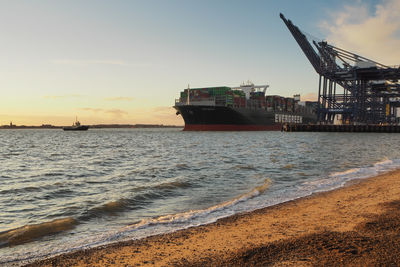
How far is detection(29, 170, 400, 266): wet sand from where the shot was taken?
14.0 ft

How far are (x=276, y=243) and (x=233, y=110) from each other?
71451mm

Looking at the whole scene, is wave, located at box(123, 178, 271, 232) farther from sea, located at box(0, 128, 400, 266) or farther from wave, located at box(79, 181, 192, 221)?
wave, located at box(79, 181, 192, 221)

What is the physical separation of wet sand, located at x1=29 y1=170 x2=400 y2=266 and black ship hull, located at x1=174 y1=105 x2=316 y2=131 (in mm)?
67473

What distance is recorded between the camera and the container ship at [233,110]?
75875 millimetres

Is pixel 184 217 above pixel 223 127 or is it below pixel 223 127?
below

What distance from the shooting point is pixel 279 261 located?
13.8 feet

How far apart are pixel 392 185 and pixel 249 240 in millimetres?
8006

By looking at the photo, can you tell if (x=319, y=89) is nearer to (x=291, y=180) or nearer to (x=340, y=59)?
(x=340, y=59)

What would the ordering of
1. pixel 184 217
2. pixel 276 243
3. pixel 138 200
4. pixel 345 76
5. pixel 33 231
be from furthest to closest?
pixel 345 76 → pixel 138 200 → pixel 184 217 → pixel 33 231 → pixel 276 243

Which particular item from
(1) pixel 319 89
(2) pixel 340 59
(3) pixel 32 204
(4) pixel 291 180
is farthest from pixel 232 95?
(3) pixel 32 204

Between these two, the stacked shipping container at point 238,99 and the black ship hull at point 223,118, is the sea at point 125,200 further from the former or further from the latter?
the stacked shipping container at point 238,99

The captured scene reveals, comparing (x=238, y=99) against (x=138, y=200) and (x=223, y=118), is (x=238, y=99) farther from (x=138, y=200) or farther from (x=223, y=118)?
(x=138, y=200)

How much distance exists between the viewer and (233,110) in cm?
7569

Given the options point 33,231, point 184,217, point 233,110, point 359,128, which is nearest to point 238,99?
point 233,110
